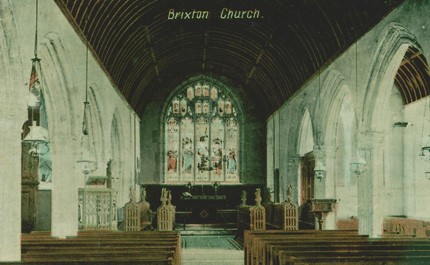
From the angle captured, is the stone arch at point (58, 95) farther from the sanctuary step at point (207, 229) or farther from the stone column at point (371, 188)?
the sanctuary step at point (207, 229)

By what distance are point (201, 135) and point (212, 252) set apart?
10.7m

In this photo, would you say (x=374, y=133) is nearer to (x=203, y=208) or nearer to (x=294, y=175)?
(x=294, y=175)

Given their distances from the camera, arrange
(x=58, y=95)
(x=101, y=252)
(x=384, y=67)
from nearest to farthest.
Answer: (x=101, y=252) → (x=384, y=67) → (x=58, y=95)

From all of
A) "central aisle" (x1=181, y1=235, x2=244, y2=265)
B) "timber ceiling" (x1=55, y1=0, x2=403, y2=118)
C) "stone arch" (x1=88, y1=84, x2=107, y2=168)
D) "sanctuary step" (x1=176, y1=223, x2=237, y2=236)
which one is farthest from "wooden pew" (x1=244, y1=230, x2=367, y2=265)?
"sanctuary step" (x1=176, y1=223, x2=237, y2=236)

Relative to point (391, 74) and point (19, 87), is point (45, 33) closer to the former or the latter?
point (19, 87)

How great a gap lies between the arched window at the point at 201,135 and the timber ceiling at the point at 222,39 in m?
0.83

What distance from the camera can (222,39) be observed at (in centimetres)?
1781

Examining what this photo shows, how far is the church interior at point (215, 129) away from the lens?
7352mm

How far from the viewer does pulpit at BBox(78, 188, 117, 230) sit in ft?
38.9

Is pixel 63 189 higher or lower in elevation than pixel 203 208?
higher

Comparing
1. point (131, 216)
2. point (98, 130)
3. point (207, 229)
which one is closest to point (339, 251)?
point (131, 216)

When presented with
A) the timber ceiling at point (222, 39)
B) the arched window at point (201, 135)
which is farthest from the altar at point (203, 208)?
the timber ceiling at point (222, 39)

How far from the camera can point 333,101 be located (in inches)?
560

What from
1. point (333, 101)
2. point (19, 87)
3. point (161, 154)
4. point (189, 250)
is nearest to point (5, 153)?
point (19, 87)
